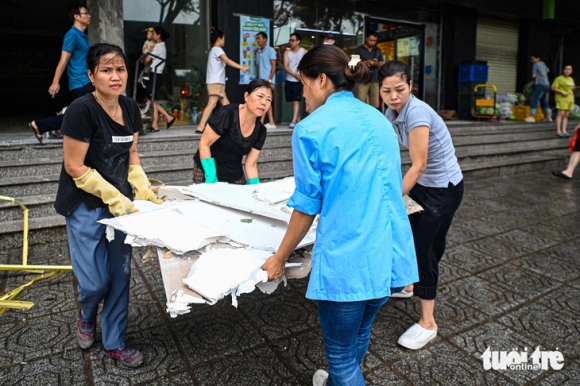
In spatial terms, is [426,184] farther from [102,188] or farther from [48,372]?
[48,372]

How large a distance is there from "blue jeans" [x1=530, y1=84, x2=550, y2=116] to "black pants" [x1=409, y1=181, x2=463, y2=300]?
38.1 ft

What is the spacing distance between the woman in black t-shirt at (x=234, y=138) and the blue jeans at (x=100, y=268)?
107cm

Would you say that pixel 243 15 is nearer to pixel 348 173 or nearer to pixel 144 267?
pixel 144 267

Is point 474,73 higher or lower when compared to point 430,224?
higher

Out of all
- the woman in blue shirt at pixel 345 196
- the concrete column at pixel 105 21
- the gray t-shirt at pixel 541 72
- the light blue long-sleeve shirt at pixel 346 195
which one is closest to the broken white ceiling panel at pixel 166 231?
the woman in blue shirt at pixel 345 196

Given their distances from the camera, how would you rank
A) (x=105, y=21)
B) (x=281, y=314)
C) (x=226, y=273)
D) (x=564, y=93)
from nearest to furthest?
(x=226, y=273)
(x=281, y=314)
(x=105, y=21)
(x=564, y=93)

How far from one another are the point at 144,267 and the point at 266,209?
6.94 feet

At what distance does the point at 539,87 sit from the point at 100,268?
13323mm

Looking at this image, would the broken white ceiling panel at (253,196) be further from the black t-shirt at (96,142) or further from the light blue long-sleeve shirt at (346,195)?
the light blue long-sleeve shirt at (346,195)

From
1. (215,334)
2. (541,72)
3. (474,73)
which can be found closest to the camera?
(215,334)

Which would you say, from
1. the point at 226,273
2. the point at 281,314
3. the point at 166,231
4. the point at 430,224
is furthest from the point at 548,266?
the point at 166,231

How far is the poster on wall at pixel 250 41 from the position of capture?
962 centimetres

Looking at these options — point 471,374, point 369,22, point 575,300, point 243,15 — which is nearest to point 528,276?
point 575,300

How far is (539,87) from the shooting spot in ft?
41.8
